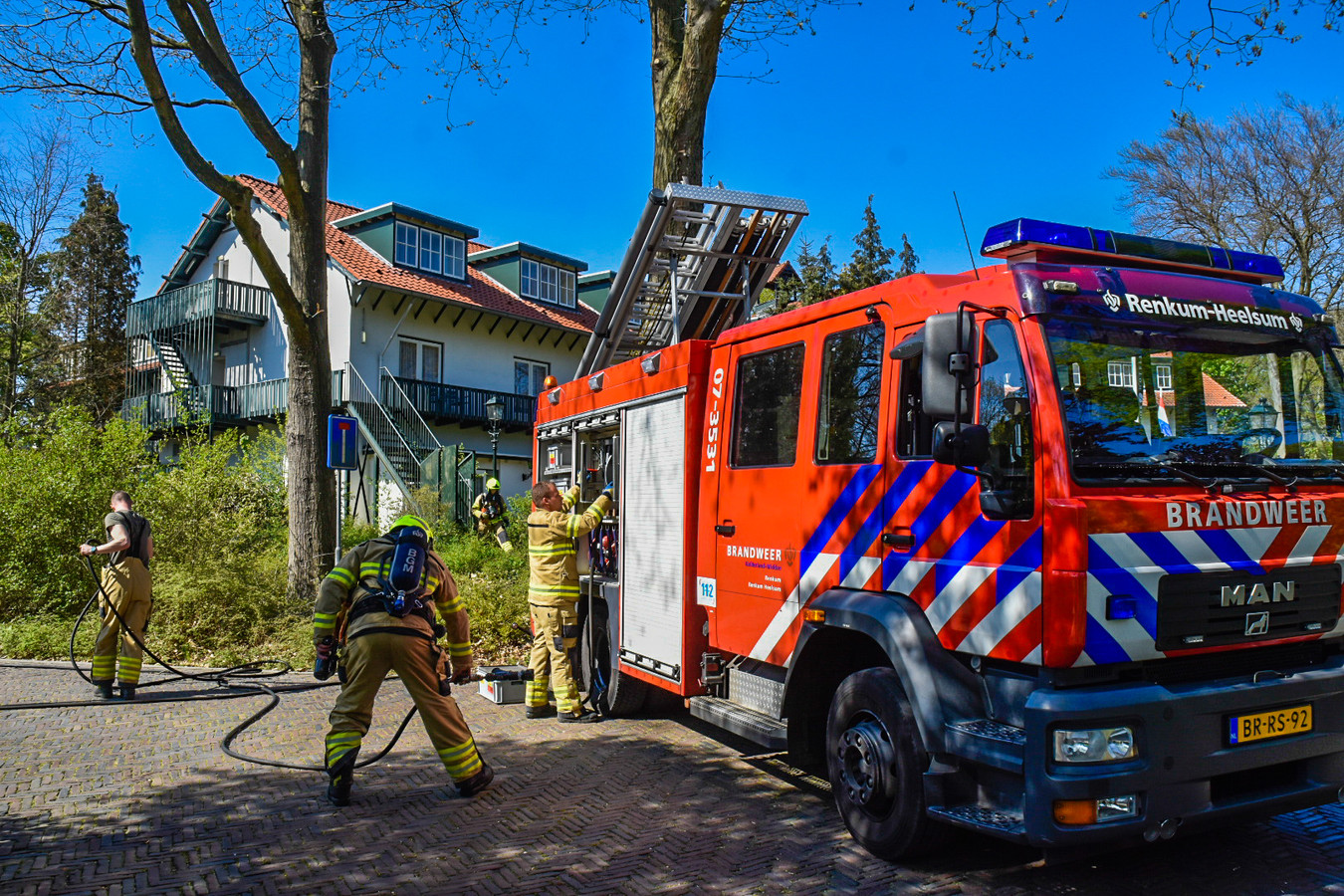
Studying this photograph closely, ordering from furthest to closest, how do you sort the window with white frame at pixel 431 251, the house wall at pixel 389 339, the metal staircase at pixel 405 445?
the window with white frame at pixel 431 251, the house wall at pixel 389 339, the metal staircase at pixel 405 445

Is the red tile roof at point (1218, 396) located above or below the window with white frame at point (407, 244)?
below

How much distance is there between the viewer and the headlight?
136 inches

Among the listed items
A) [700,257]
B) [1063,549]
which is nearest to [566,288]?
[700,257]

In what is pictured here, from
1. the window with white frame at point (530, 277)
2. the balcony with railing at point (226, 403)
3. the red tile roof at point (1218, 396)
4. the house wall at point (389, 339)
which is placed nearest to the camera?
the red tile roof at point (1218, 396)

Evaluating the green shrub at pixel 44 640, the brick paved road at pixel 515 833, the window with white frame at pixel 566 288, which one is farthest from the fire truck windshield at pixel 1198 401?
the window with white frame at pixel 566 288

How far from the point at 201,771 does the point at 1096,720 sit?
5359 mm

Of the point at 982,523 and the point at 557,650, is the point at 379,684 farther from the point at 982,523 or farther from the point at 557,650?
the point at 982,523

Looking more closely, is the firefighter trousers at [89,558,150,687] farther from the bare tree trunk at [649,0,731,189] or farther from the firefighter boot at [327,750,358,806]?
the bare tree trunk at [649,0,731,189]

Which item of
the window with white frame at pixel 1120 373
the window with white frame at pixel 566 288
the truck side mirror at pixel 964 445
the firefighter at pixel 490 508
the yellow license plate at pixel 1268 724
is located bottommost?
the yellow license plate at pixel 1268 724

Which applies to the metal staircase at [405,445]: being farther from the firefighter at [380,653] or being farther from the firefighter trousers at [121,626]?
the firefighter at [380,653]

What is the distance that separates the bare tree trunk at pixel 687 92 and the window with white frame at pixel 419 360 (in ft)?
50.4

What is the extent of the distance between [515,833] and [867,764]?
1889mm

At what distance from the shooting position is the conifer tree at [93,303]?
93.6ft

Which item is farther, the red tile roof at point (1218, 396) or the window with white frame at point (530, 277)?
the window with white frame at point (530, 277)
